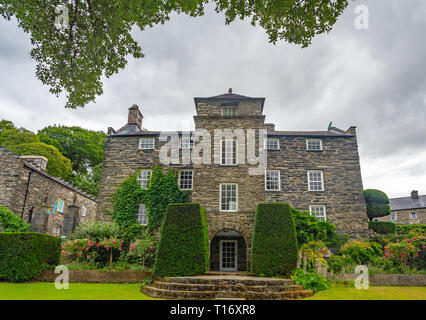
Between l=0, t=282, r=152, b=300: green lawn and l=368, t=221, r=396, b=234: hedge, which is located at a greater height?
l=368, t=221, r=396, b=234: hedge

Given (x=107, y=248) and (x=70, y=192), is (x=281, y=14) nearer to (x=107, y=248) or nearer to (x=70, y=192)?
(x=107, y=248)

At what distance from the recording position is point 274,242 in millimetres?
13617

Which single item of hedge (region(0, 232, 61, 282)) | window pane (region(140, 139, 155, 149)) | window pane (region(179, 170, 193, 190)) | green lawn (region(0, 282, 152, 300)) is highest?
window pane (region(140, 139, 155, 149))

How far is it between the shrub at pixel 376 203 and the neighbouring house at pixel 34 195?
66.8 ft

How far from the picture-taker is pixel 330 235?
1875cm

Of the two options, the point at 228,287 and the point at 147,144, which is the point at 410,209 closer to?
the point at 147,144

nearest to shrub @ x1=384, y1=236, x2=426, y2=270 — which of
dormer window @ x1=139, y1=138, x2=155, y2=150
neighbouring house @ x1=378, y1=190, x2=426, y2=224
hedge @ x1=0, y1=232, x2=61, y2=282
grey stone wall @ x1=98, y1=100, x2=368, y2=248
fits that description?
grey stone wall @ x1=98, y1=100, x2=368, y2=248

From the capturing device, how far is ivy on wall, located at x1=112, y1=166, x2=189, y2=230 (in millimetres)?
20078

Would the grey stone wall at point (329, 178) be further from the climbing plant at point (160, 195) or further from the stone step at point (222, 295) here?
the stone step at point (222, 295)

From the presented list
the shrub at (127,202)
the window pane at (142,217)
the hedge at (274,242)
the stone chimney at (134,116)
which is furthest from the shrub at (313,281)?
the stone chimney at (134,116)

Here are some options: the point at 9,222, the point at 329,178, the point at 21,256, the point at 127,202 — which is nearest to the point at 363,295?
the point at 329,178

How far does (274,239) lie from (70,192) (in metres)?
18.8

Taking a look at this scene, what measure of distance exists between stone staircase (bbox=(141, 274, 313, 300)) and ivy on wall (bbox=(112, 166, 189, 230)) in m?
9.35

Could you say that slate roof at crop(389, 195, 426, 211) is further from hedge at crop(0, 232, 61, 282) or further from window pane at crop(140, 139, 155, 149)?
hedge at crop(0, 232, 61, 282)
